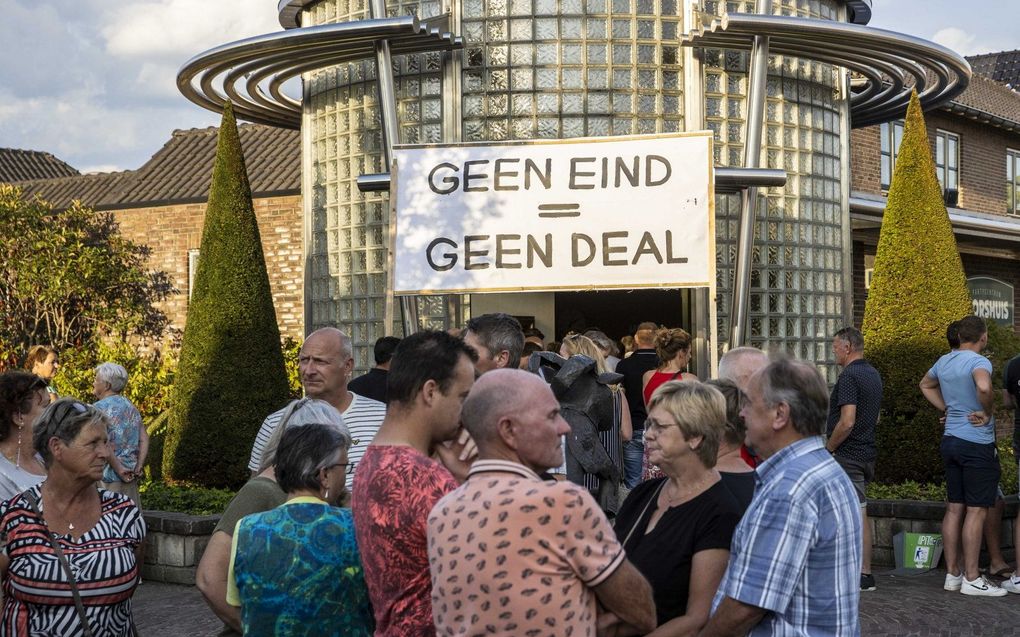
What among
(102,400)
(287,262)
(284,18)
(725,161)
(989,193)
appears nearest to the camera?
(102,400)

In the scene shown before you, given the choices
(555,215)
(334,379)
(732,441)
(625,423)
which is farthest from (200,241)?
(732,441)

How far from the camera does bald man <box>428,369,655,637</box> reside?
3.16 meters

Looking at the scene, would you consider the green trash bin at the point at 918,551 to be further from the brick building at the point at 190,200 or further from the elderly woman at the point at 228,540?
the brick building at the point at 190,200

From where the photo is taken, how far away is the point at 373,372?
7715 mm

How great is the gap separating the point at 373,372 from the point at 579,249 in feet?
10.1

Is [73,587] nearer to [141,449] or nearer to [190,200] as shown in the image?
[141,449]

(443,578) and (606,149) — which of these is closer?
(443,578)

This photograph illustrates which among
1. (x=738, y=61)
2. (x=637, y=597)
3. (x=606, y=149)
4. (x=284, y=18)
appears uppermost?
(x=284, y=18)

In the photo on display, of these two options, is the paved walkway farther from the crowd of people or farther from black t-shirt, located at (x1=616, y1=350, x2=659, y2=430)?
the crowd of people

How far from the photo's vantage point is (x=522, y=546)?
3156 mm

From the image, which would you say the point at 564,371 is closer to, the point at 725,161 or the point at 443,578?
the point at 443,578

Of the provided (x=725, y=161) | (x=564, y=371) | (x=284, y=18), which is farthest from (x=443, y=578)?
(x=284, y=18)

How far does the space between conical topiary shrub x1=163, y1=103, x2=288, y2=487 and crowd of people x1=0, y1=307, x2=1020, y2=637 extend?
7.28 metres

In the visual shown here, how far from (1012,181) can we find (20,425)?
23811 millimetres
